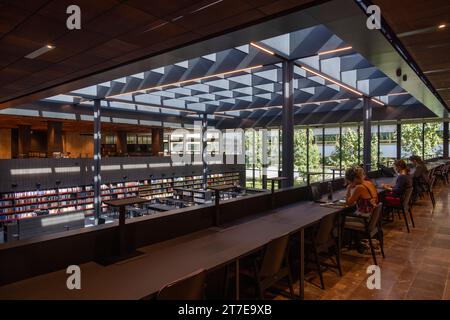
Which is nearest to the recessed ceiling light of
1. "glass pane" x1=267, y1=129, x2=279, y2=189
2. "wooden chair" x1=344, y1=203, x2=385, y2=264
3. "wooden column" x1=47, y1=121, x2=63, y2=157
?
"wooden chair" x1=344, y1=203, x2=385, y2=264

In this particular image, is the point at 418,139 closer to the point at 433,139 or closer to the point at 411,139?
the point at 411,139

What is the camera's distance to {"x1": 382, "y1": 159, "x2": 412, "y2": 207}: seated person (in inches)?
215

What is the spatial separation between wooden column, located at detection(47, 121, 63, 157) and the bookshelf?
7.89 feet

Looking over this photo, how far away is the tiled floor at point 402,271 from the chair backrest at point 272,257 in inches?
27.6

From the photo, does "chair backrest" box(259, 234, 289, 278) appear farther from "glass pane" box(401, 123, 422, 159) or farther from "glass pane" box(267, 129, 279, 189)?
"glass pane" box(267, 129, 279, 189)

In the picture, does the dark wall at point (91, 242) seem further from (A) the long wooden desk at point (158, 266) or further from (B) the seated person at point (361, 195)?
(B) the seated person at point (361, 195)

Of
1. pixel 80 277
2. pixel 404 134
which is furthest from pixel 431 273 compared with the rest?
pixel 404 134

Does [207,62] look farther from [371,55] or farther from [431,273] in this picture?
[431,273]

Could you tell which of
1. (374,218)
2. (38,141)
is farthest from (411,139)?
(38,141)

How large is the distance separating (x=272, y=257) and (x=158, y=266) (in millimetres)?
989

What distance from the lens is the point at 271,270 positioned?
259 cm

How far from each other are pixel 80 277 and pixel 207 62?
20.6ft
